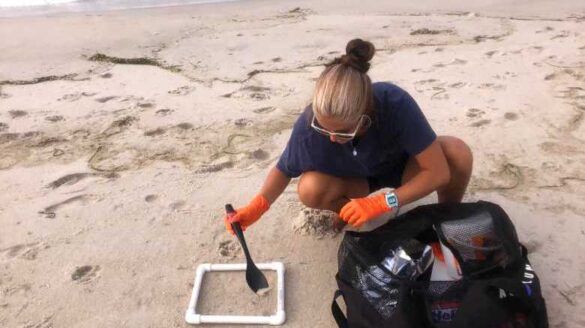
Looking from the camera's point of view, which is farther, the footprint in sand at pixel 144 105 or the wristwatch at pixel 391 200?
the footprint in sand at pixel 144 105

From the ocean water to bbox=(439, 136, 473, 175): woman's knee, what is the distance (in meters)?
5.46

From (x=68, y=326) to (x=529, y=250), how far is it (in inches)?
68.2

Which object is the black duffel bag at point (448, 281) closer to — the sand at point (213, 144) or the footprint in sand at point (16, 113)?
the sand at point (213, 144)

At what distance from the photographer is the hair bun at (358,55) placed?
62.4 inches

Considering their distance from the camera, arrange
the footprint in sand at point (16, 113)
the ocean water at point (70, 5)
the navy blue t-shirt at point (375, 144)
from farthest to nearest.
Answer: the ocean water at point (70, 5)
the footprint in sand at point (16, 113)
the navy blue t-shirt at point (375, 144)

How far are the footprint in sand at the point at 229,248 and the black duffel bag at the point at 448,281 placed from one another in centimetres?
53

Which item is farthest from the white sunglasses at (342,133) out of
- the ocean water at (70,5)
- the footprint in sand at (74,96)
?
the ocean water at (70,5)

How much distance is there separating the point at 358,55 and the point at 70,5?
674 cm

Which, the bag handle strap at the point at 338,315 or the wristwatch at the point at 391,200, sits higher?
the wristwatch at the point at 391,200

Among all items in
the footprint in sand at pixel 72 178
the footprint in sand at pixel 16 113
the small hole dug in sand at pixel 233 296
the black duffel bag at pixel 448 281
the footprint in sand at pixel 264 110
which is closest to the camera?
the black duffel bag at pixel 448 281

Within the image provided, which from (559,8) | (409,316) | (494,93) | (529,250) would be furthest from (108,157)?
(559,8)

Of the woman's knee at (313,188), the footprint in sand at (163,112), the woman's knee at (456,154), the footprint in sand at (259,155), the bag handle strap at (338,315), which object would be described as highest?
the woman's knee at (456,154)

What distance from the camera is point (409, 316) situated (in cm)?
145

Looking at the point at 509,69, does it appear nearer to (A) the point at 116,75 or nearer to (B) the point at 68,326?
(A) the point at 116,75
